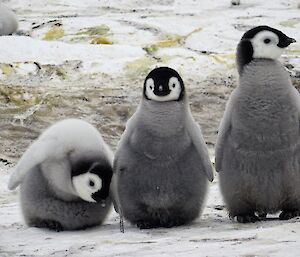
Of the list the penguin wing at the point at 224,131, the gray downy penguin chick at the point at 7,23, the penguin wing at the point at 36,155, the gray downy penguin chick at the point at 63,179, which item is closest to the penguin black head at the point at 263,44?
the penguin wing at the point at 224,131

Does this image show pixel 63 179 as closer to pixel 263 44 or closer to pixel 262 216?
pixel 262 216

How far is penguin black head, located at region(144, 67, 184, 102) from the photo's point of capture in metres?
3.88

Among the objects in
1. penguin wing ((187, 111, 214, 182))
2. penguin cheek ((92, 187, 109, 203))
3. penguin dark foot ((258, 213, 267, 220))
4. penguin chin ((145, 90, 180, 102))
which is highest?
penguin chin ((145, 90, 180, 102))

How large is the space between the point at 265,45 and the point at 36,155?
1.29 m

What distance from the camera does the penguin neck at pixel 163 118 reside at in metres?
3.95

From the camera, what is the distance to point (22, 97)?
7.58 m

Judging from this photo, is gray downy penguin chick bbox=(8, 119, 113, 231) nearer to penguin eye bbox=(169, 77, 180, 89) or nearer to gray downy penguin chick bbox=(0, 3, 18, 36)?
penguin eye bbox=(169, 77, 180, 89)

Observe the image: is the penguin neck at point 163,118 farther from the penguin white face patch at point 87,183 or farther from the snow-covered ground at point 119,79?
the snow-covered ground at point 119,79

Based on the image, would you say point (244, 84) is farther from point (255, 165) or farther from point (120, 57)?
point (120, 57)

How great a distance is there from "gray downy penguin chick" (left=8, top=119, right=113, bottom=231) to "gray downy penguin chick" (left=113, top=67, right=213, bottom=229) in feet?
0.44

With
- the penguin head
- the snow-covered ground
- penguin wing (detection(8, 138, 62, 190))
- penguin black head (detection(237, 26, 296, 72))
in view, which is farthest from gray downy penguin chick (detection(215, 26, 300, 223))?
penguin wing (detection(8, 138, 62, 190))

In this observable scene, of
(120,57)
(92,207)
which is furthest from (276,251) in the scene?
(120,57)

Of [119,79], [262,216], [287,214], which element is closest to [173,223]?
[262,216]

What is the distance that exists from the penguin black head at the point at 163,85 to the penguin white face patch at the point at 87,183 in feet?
1.59
